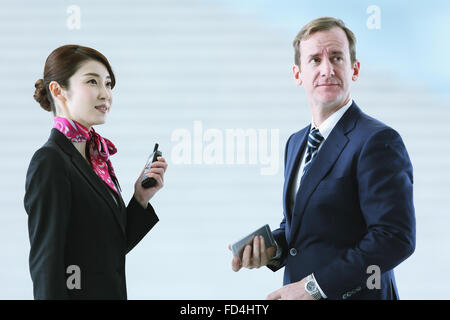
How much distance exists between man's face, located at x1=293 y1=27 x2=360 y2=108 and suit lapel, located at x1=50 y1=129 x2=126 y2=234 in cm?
86

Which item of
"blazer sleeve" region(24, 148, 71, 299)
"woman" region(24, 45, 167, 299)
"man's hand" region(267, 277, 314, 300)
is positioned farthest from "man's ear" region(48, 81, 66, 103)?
"man's hand" region(267, 277, 314, 300)

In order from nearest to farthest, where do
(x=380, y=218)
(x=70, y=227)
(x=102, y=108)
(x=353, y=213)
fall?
1. (x=380, y=218)
2. (x=353, y=213)
3. (x=70, y=227)
4. (x=102, y=108)

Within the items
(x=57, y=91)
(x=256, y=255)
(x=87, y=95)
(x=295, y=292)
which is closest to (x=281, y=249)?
(x=256, y=255)

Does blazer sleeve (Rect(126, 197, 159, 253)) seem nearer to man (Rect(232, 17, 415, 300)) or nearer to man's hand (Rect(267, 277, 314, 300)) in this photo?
man (Rect(232, 17, 415, 300))

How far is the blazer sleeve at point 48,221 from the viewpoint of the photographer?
66.4 inches

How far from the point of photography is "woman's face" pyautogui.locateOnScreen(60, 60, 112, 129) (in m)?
1.95

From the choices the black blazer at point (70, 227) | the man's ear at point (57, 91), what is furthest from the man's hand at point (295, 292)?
the man's ear at point (57, 91)

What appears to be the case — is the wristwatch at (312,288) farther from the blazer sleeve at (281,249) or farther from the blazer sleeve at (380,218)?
the blazer sleeve at (281,249)

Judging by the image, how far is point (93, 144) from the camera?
2.04m

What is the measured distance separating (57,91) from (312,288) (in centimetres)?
123

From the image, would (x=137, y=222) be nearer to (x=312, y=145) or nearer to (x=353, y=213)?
(x=312, y=145)
